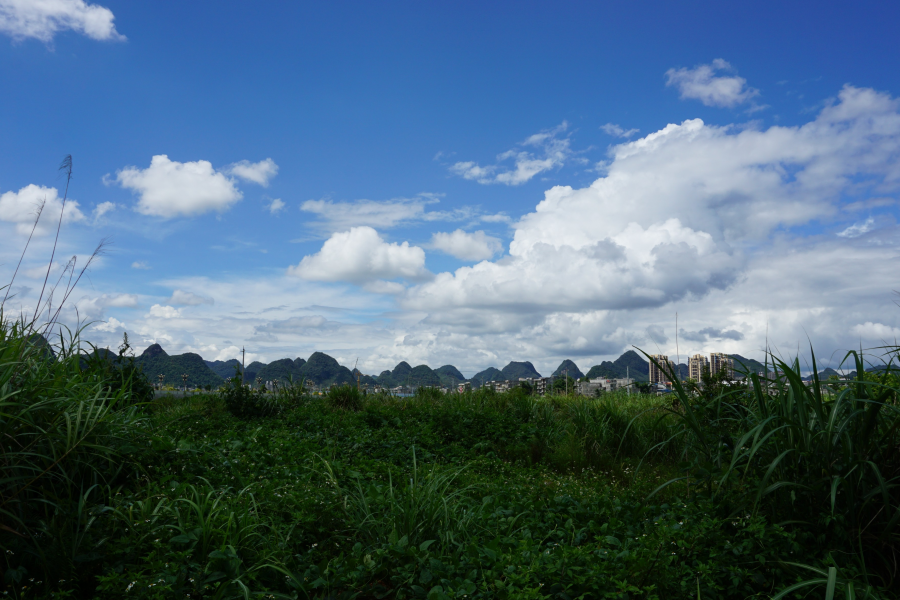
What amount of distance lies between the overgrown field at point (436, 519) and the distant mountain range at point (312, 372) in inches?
30.2

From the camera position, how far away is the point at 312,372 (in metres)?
57.2

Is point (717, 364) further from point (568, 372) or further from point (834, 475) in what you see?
point (568, 372)

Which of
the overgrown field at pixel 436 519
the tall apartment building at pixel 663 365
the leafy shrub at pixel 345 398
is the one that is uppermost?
the tall apartment building at pixel 663 365

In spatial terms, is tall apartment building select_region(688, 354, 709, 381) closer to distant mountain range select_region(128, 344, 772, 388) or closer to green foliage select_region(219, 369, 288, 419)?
distant mountain range select_region(128, 344, 772, 388)

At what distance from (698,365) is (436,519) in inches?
204

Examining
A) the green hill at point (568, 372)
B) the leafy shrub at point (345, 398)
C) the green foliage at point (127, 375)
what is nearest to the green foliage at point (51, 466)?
the green foliage at point (127, 375)

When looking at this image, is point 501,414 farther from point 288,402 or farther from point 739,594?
point 739,594

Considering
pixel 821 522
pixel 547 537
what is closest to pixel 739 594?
pixel 821 522

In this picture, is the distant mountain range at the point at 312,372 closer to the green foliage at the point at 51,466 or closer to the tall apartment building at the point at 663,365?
the tall apartment building at the point at 663,365

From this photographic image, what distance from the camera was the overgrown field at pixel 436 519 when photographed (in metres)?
2.87

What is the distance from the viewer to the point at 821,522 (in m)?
3.10

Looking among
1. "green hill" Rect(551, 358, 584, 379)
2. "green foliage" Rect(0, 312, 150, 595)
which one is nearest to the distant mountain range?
"green hill" Rect(551, 358, 584, 379)

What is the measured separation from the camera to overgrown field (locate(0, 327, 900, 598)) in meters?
2.87

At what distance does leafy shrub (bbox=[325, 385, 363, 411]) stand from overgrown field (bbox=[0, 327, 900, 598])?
5575 mm
